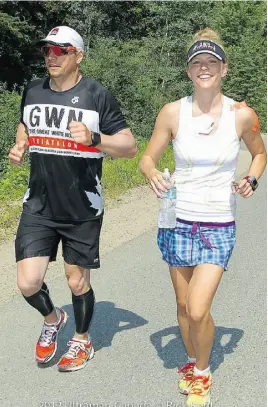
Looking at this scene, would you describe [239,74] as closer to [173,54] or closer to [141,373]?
[173,54]

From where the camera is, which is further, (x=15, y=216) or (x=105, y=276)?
(x=15, y=216)

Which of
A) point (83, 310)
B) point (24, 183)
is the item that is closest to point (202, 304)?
point (83, 310)

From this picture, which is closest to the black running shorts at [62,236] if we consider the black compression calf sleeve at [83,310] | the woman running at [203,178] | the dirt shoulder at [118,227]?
the black compression calf sleeve at [83,310]

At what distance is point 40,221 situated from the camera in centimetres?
405

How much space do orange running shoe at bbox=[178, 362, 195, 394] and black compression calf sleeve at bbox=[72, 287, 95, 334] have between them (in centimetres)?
72

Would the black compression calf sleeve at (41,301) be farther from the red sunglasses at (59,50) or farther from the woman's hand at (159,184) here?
the red sunglasses at (59,50)

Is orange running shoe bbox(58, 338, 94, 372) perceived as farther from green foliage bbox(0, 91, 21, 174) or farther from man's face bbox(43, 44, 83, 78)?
green foliage bbox(0, 91, 21, 174)

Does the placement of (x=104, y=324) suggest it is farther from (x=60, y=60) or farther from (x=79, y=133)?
(x=60, y=60)

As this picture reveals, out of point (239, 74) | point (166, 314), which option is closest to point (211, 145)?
point (166, 314)

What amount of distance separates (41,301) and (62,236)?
1.52 ft

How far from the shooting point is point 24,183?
11.1 meters

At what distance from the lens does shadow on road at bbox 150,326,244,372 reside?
4.20 m

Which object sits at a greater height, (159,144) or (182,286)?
(159,144)

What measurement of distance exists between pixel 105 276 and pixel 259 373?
241 cm
